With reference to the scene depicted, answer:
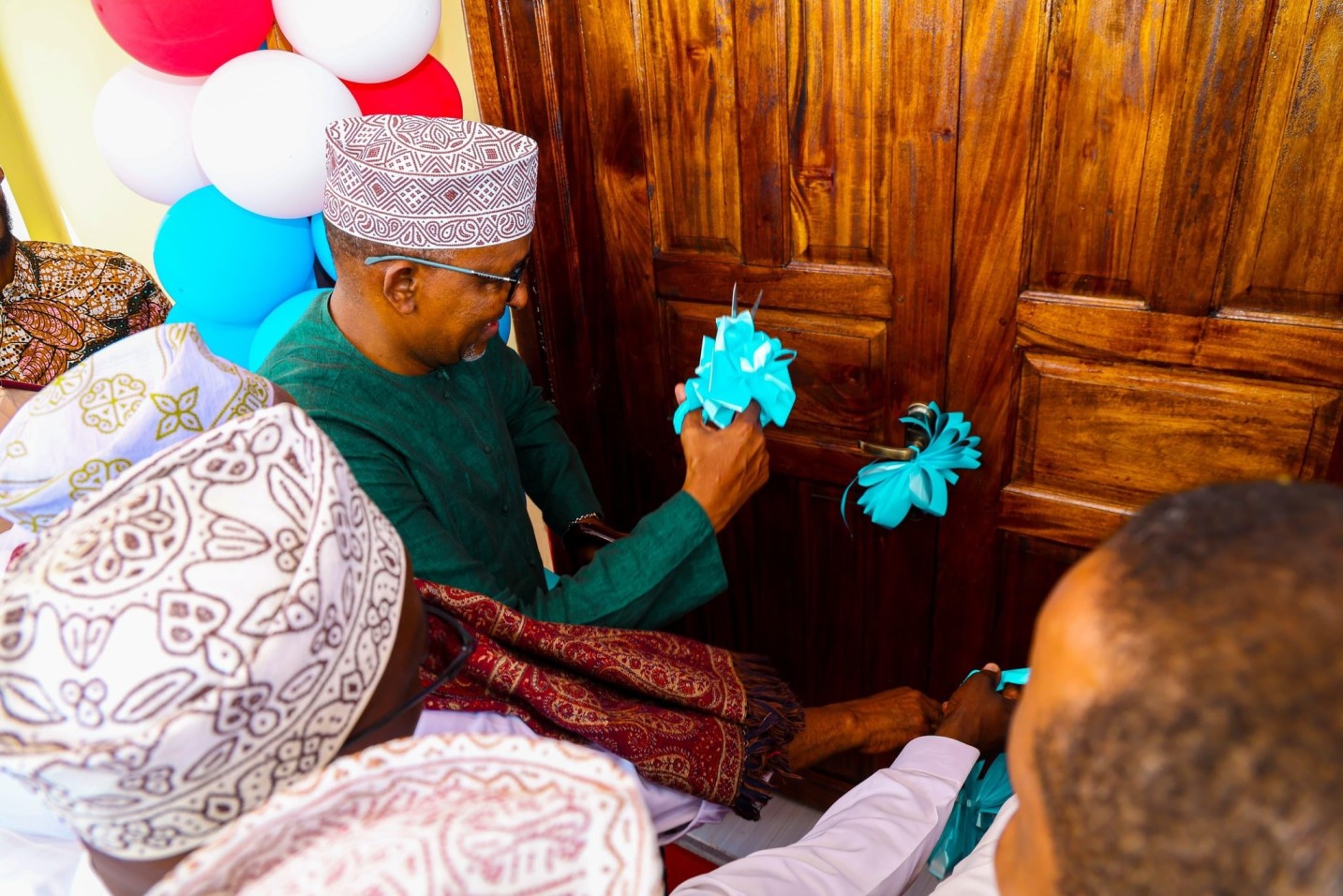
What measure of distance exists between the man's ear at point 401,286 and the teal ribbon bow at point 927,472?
90 cm

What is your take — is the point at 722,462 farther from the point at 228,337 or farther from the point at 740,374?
the point at 228,337

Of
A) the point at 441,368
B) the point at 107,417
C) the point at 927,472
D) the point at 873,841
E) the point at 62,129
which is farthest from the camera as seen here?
the point at 62,129

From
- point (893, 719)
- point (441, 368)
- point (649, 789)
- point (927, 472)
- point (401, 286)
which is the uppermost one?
point (401, 286)

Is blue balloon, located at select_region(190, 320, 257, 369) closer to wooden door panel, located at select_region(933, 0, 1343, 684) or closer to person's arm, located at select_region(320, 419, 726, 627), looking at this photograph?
person's arm, located at select_region(320, 419, 726, 627)

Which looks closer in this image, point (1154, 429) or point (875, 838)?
point (875, 838)

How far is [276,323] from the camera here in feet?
6.41

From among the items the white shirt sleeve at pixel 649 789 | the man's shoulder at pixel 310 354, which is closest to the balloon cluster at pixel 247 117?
the man's shoulder at pixel 310 354

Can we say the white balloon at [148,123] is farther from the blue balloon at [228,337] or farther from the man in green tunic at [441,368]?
the man in green tunic at [441,368]

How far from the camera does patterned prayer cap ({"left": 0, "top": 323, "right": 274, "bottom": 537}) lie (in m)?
0.80

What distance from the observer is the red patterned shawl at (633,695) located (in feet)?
3.91

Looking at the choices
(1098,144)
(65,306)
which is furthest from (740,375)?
(65,306)

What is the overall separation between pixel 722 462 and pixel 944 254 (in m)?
0.57

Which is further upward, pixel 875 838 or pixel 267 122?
pixel 267 122

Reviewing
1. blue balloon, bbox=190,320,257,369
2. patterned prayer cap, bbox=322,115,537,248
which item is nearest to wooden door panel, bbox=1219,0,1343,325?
patterned prayer cap, bbox=322,115,537,248
